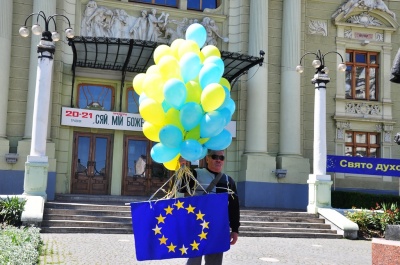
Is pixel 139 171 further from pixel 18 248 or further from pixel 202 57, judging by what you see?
pixel 202 57

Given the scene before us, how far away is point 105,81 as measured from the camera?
19891mm

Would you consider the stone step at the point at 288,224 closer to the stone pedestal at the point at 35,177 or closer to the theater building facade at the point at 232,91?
the theater building facade at the point at 232,91

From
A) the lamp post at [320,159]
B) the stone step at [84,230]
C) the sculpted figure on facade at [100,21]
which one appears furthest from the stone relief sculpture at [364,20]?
the stone step at [84,230]

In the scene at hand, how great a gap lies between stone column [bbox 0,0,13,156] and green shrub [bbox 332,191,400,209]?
43.8ft

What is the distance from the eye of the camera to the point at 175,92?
4.98m

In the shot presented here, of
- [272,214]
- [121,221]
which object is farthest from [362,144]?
[121,221]

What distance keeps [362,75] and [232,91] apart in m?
6.65

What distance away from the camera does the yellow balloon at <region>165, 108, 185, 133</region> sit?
5198 millimetres

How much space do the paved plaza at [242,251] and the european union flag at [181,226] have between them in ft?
11.9

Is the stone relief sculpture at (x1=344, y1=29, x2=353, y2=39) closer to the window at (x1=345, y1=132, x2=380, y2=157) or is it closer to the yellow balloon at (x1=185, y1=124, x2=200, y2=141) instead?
the window at (x1=345, y1=132, x2=380, y2=157)

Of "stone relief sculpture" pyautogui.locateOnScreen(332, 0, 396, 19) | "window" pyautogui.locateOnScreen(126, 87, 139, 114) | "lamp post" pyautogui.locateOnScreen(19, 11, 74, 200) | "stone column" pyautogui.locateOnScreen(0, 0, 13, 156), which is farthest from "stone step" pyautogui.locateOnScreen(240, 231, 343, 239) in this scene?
"stone relief sculpture" pyautogui.locateOnScreen(332, 0, 396, 19)

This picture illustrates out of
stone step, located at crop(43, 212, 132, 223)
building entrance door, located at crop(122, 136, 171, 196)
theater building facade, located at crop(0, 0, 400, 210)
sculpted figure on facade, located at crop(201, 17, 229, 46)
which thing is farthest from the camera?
sculpted figure on facade, located at crop(201, 17, 229, 46)

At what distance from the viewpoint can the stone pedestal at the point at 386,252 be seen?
551 centimetres

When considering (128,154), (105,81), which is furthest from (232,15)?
(128,154)
